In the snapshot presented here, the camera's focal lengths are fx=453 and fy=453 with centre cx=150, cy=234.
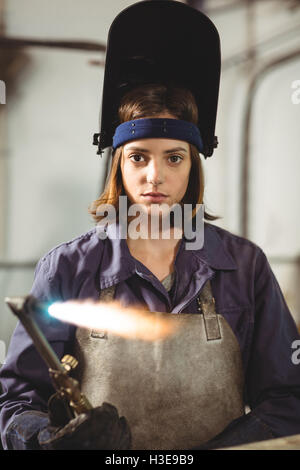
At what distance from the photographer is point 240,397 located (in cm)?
115

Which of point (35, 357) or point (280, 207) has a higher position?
point (280, 207)

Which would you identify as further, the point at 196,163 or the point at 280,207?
the point at 280,207

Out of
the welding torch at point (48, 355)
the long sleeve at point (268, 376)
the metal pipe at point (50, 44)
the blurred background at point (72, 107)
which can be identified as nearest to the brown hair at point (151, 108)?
the long sleeve at point (268, 376)

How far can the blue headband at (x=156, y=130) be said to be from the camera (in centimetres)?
108

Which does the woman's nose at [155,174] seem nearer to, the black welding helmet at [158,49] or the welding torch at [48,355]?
the black welding helmet at [158,49]

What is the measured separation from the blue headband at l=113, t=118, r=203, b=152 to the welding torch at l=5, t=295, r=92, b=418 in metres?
0.49

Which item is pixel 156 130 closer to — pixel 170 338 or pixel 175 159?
pixel 175 159

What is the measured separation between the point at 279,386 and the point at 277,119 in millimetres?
1717

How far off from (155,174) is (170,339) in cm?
40

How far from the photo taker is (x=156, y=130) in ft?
3.54

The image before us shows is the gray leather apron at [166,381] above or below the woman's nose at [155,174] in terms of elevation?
below

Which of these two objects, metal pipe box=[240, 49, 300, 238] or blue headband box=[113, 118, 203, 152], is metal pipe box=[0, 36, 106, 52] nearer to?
metal pipe box=[240, 49, 300, 238]

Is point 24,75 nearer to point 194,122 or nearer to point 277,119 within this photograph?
point 194,122
